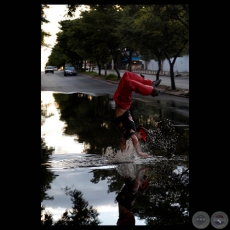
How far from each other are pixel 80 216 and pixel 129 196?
39.1 inches

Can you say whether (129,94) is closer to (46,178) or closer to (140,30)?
(46,178)

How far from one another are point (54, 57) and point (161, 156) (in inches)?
4741

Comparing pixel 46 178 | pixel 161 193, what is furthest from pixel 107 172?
pixel 161 193

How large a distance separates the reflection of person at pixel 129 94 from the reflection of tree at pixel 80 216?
1.47m

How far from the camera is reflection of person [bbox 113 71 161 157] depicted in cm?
548

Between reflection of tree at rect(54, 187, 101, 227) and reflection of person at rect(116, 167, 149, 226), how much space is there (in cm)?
24

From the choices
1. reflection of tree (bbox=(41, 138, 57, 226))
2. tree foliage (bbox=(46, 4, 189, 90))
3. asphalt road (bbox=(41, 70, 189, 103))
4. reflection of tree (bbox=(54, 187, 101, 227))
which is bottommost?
reflection of tree (bbox=(41, 138, 57, 226))

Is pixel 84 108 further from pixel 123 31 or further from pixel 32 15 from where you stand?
pixel 123 31

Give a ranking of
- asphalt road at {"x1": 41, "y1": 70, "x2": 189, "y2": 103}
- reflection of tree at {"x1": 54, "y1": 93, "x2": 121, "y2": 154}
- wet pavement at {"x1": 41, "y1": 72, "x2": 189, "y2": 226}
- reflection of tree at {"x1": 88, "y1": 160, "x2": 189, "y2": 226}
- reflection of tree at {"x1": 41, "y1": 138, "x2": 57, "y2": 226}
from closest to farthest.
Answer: reflection of tree at {"x1": 41, "y1": 138, "x2": 57, "y2": 226} < reflection of tree at {"x1": 88, "y1": 160, "x2": 189, "y2": 226} < wet pavement at {"x1": 41, "y1": 72, "x2": 189, "y2": 226} < reflection of tree at {"x1": 54, "y1": 93, "x2": 121, "y2": 154} < asphalt road at {"x1": 41, "y1": 70, "x2": 189, "y2": 103}

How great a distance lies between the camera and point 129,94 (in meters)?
5.95

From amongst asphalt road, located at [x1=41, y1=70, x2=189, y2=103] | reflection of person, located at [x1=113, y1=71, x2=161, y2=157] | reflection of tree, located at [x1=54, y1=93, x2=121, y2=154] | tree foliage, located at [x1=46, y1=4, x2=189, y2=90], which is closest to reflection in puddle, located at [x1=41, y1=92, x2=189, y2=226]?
reflection of tree, located at [x1=54, y1=93, x2=121, y2=154]

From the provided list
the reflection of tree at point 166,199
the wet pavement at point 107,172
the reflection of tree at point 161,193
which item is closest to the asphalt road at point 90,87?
the wet pavement at point 107,172

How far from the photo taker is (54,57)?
126 m

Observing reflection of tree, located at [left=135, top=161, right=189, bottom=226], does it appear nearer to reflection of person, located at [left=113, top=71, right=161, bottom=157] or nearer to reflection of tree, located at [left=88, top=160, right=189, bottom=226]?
reflection of tree, located at [left=88, top=160, right=189, bottom=226]
